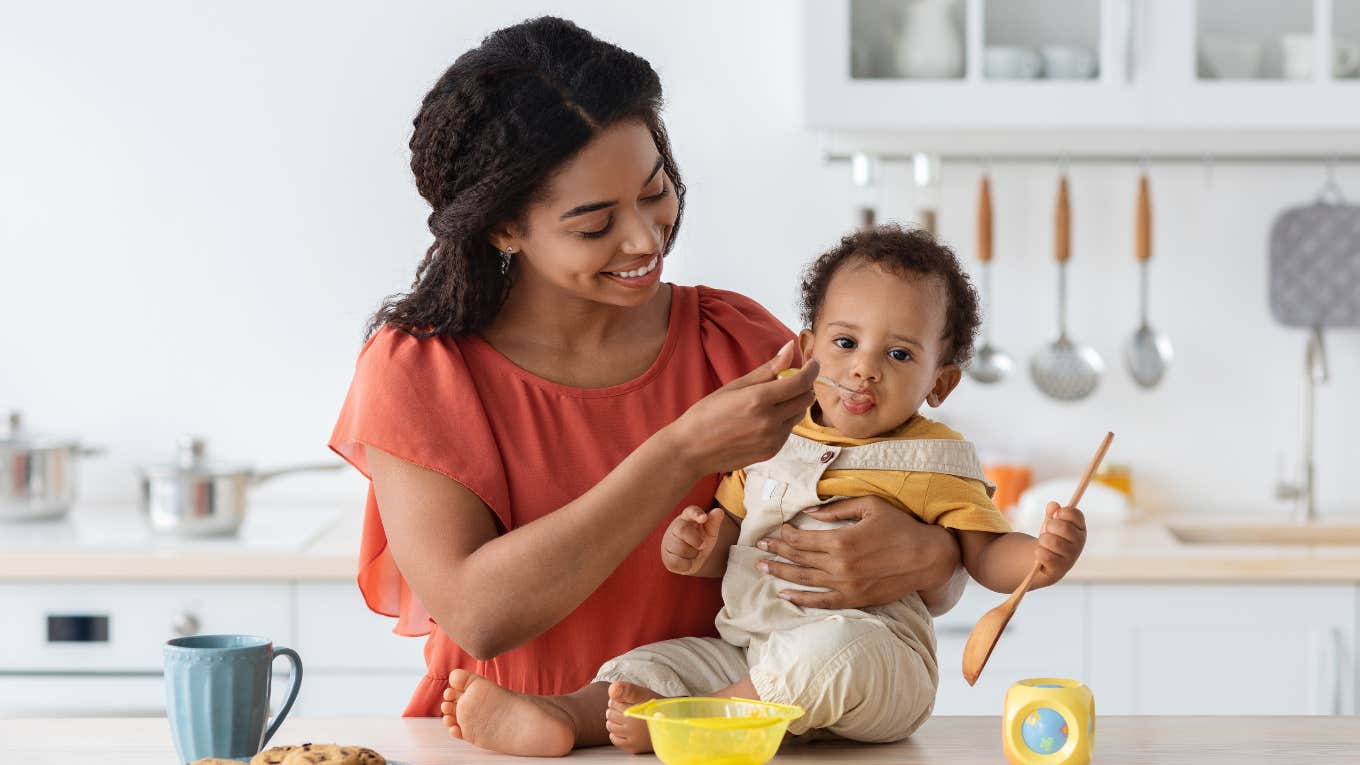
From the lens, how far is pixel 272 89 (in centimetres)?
294

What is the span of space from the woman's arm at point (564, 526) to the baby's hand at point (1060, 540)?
0.68 feet

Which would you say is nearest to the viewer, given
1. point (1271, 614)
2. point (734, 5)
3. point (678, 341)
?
point (678, 341)

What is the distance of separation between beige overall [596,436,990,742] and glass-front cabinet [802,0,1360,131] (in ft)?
4.50

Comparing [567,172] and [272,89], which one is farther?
[272,89]

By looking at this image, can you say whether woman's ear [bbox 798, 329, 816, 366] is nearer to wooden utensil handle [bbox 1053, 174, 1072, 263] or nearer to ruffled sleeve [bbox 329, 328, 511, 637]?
ruffled sleeve [bbox 329, 328, 511, 637]

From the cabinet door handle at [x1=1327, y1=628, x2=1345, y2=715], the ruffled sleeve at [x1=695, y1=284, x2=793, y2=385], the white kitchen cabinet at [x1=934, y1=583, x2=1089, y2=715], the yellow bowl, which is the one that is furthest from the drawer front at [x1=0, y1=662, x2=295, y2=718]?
the cabinet door handle at [x1=1327, y1=628, x2=1345, y2=715]

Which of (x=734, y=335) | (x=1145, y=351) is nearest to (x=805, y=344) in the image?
(x=734, y=335)

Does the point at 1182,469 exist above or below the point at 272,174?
below

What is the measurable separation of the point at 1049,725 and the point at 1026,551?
199mm

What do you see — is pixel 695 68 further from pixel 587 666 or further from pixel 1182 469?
pixel 587 666

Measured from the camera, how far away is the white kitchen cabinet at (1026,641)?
2.44m

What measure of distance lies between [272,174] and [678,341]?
1.74 meters

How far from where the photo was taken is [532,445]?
1362 millimetres

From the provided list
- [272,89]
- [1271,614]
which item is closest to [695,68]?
[272,89]
